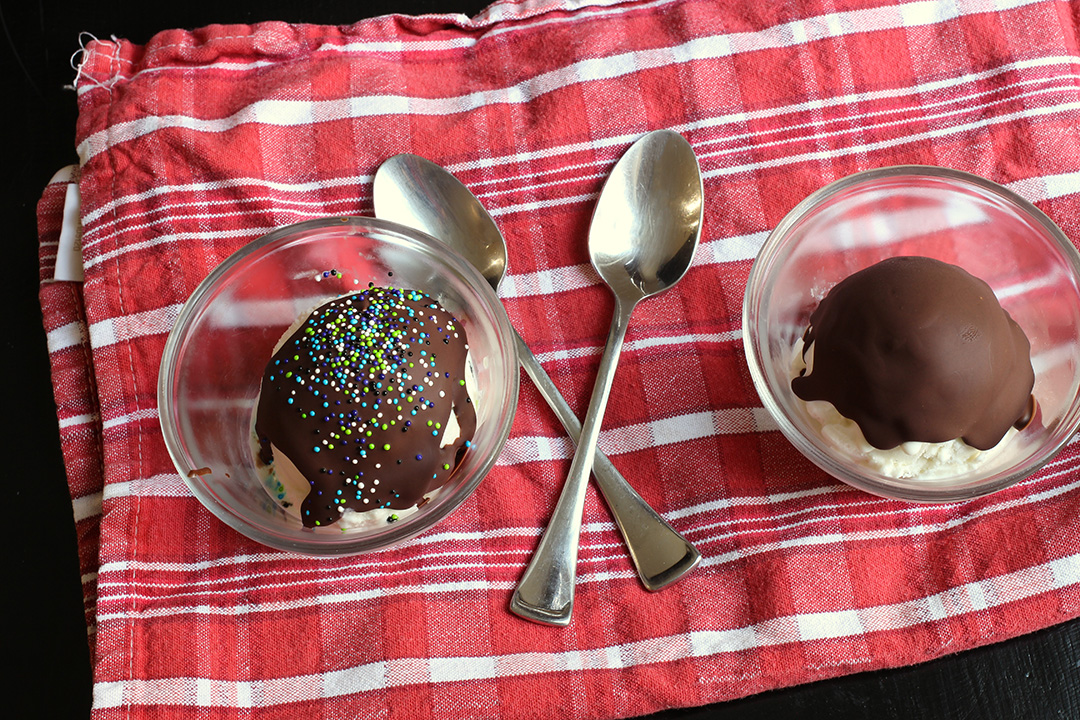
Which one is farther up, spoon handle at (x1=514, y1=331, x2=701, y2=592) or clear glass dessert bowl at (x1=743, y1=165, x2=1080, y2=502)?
clear glass dessert bowl at (x1=743, y1=165, x2=1080, y2=502)

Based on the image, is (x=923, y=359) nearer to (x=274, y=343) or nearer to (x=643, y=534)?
(x=643, y=534)

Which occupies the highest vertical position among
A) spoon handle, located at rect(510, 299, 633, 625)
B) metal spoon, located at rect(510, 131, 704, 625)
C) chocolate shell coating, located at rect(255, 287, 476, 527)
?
metal spoon, located at rect(510, 131, 704, 625)

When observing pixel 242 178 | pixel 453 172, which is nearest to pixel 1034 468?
pixel 453 172

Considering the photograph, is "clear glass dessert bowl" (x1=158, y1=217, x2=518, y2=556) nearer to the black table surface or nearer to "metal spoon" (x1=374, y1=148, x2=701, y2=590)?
"metal spoon" (x1=374, y1=148, x2=701, y2=590)

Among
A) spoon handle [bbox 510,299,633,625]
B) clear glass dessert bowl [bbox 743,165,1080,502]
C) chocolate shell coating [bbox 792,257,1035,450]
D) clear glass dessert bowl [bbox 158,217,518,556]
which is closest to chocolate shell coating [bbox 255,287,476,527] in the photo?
clear glass dessert bowl [bbox 158,217,518,556]

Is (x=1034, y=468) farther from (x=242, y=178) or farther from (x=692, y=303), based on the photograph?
(x=242, y=178)

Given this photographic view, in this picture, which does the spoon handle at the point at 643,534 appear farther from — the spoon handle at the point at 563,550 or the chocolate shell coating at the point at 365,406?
the chocolate shell coating at the point at 365,406
